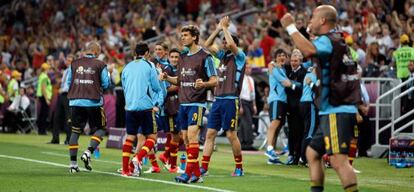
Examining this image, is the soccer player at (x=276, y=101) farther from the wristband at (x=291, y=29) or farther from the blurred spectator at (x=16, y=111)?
the blurred spectator at (x=16, y=111)

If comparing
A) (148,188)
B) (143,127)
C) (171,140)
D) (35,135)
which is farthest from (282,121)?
(35,135)

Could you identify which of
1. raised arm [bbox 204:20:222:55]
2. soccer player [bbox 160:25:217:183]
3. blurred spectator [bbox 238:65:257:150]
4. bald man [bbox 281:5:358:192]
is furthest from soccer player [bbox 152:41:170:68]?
bald man [bbox 281:5:358:192]

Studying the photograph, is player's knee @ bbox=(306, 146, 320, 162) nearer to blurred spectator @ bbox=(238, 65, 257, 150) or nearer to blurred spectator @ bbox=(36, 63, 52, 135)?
blurred spectator @ bbox=(238, 65, 257, 150)

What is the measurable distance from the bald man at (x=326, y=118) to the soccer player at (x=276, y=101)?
832 cm

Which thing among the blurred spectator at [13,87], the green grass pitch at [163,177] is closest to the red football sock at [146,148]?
the green grass pitch at [163,177]

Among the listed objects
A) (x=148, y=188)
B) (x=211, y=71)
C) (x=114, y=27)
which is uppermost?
(x=114, y=27)

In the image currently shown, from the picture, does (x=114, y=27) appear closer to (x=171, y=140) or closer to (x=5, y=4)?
(x=5, y=4)

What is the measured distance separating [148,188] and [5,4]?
30118 millimetres

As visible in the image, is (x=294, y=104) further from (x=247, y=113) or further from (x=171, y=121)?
(x=247, y=113)

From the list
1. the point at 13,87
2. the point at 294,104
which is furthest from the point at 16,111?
the point at 294,104

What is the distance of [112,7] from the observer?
39.7m

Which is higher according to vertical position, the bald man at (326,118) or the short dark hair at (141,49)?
the short dark hair at (141,49)

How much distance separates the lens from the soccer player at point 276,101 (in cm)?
1980

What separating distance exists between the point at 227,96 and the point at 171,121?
242cm
